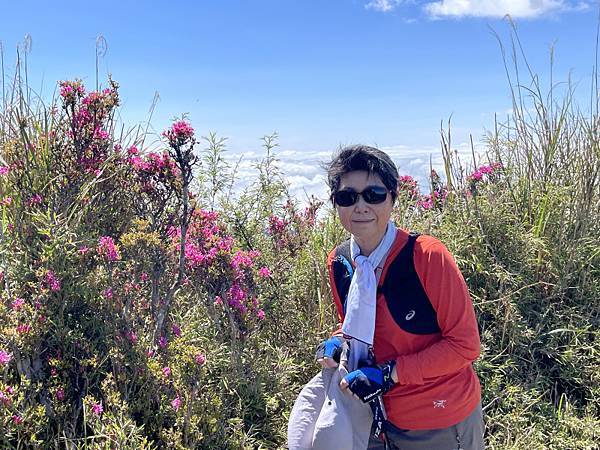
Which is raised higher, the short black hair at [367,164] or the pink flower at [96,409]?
the short black hair at [367,164]

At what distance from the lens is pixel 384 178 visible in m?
2.11

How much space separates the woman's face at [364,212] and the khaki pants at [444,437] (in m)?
0.80

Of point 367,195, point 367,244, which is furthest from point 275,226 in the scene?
point 367,195

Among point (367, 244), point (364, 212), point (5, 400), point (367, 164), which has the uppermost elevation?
point (367, 164)

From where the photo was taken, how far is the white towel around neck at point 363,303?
6.81 feet

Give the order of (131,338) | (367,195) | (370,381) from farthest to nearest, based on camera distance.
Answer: (131,338) < (367,195) < (370,381)

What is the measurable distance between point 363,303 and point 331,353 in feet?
0.92

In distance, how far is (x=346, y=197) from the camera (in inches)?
83.2

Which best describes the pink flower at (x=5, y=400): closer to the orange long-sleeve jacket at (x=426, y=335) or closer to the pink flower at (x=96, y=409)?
the pink flower at (x=96, y=409)

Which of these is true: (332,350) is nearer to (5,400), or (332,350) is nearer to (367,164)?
(367,164)

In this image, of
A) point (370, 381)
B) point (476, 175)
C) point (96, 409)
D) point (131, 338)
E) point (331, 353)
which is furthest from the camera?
point (476, 175)

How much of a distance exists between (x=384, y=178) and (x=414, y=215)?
2.59 meters

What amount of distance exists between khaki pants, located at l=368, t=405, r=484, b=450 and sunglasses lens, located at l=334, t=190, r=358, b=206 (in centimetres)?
94

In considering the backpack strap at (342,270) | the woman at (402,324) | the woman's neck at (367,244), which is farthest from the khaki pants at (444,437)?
the woman's neck at (367,244)
